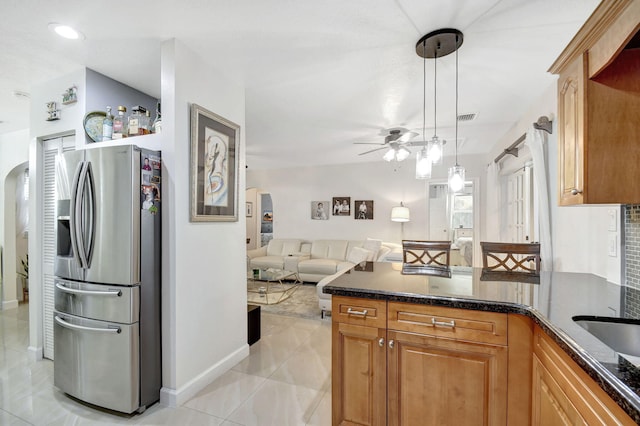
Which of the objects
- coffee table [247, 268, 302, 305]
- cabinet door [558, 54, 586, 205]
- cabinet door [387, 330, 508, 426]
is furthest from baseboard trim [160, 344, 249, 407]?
cabinet door [558, 54, 586, 205]

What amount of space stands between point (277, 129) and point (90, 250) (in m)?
2.69

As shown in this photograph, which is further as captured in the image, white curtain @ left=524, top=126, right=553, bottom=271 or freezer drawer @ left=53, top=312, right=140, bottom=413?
white curtain @ left=524, top=126, right=553, bottom=271

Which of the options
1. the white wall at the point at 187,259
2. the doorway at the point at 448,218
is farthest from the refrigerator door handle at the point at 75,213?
the doorway at the point at 448,218

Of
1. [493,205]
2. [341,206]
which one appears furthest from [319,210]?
[493,205]

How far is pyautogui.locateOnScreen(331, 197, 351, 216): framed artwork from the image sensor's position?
6.32 m

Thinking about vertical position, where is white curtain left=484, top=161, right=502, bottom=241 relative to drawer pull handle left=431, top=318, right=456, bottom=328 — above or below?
above

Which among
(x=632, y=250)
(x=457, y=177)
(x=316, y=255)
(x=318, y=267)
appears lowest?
(x=318, y=267)

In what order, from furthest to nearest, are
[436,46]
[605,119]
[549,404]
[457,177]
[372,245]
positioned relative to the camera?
[372,245]
[457,177]
[436,46]
[605,119]
[549,404]

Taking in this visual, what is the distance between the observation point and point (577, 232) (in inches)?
83.8

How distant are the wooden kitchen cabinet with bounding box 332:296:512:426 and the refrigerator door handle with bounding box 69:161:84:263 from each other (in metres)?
1.79

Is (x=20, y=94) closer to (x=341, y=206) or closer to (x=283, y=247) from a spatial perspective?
(x=283, y=247)

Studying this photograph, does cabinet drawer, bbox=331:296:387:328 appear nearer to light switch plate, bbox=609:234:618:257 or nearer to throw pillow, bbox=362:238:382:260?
light switch plate, bbox=609:234:618:257

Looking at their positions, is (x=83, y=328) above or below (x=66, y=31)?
below

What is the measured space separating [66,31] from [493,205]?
5395 mm
